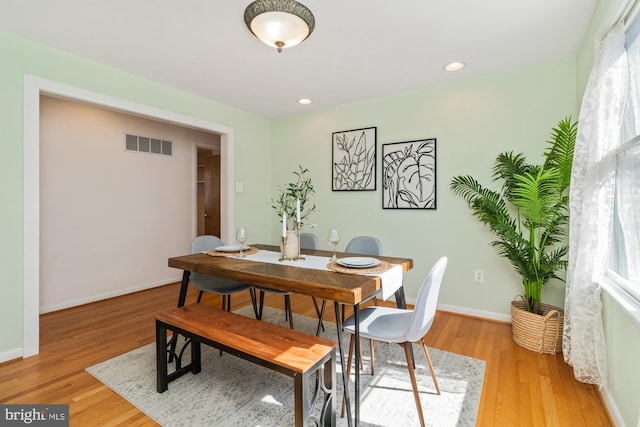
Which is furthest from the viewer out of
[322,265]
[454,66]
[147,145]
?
[147,145]

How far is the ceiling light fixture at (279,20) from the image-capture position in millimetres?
1656

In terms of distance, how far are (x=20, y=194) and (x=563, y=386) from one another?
3943mm

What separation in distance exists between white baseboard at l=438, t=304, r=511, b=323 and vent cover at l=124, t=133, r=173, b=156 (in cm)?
398

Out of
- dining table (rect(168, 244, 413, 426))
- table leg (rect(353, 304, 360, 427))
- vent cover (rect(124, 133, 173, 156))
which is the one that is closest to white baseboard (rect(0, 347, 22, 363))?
dining table (rect(168, 244, 413, 426))

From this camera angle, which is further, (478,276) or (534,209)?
(478,276)

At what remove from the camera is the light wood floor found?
1648mm

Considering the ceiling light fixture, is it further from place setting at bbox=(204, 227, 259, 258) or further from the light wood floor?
the light wood floor

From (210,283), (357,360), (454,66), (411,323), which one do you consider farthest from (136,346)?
(454,66)

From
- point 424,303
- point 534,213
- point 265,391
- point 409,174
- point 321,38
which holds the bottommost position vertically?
point 265,391

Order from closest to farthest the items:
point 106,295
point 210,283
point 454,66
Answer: point 210,283
point 454,66
point 106,295

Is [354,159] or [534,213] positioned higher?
[354,159]

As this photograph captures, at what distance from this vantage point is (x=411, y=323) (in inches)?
60.1

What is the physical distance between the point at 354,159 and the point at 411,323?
251 centimetres

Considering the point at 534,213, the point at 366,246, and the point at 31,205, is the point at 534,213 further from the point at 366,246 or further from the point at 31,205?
the point at 31,205
